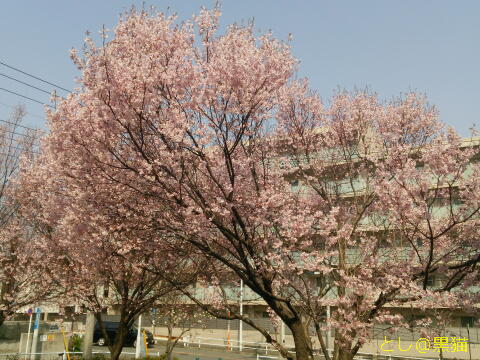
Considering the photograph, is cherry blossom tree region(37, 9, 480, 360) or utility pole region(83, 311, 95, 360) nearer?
cherry blossom tree region(37, 9, 480, 360)

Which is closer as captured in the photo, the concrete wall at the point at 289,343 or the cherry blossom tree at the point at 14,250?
the cherry blossom tree at the point at 14,250

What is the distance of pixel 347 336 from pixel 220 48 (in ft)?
20.4

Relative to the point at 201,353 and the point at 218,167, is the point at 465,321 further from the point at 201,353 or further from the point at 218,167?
the point at 218,167

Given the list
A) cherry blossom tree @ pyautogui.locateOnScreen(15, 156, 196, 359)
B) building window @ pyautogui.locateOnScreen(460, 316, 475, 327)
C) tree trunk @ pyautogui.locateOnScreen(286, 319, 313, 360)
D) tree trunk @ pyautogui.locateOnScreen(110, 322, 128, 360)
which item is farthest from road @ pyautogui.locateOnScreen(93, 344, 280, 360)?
tree trunk @ pyautogui.locateOnScreen(286, 319, 313, 360)

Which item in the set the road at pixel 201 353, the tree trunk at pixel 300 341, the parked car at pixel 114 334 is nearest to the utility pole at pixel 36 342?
the road at pixel 201 353

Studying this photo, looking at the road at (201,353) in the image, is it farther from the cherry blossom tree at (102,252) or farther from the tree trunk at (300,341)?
the tree trunk at (300,341)

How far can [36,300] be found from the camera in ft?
57.3

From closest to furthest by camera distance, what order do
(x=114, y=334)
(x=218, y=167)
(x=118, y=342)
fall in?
(x=218, y=167), (x=118, y=342), (x=114, y=334)

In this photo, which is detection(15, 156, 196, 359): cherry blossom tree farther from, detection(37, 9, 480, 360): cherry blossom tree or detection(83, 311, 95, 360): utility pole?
detection(83, 311, 95, 360): utility pole

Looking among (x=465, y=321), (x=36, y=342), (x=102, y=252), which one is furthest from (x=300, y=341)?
(x=465, y=321)

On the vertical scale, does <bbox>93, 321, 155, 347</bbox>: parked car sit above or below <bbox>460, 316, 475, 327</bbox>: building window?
below

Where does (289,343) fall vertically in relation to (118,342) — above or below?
below

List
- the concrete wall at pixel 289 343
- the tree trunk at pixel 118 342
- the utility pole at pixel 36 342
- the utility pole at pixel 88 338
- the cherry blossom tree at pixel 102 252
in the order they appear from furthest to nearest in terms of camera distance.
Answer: the concrete wall at pixel 289 343
the utility pole at pixel 36 342
the utility pole at pixel 88 338
the tree trunk at pixel 118 342
the cherry blossom tree at pixel 102 252

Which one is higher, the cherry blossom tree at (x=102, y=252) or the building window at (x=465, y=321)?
the cherry blossom tree at (x=102, y=252)
